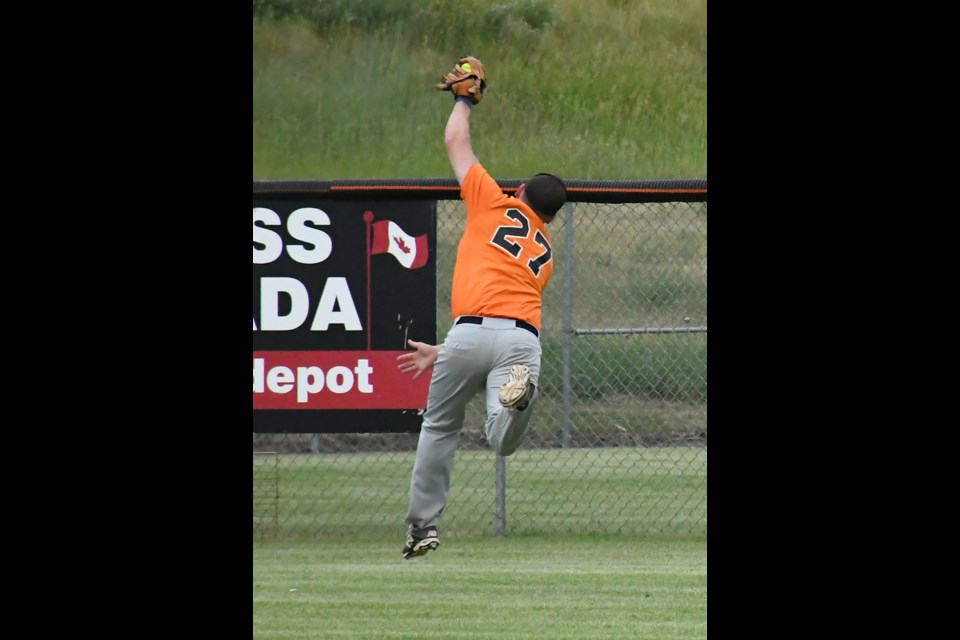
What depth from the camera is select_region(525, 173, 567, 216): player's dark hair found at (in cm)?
696

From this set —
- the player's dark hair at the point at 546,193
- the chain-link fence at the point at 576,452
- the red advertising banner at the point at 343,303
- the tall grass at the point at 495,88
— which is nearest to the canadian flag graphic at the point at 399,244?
the red advertising banner at the point at 343,303

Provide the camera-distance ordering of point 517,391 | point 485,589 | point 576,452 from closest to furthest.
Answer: point 517,391 < point 485,589 < point 576,452

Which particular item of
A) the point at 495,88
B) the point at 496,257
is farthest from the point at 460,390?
the point at 495,88

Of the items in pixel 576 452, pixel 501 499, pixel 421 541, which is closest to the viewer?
pixel 421 541

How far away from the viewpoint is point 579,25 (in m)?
24.4

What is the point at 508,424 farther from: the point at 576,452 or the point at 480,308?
the point at 576,452

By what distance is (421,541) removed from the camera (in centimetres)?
688

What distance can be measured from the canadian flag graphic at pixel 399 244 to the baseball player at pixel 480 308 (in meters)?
2.44

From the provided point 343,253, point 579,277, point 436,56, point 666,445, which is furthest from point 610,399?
point 436,56

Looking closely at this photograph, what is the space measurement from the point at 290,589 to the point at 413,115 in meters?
14.9

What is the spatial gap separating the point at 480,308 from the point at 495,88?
15930mm

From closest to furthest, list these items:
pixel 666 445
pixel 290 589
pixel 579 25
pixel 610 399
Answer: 1. pixel 290 589
2. pixel 666 445
3. pixel 610 399
4. pixel 579 25

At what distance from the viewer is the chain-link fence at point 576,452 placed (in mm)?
9953

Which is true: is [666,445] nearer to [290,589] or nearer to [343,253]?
[343,253]
